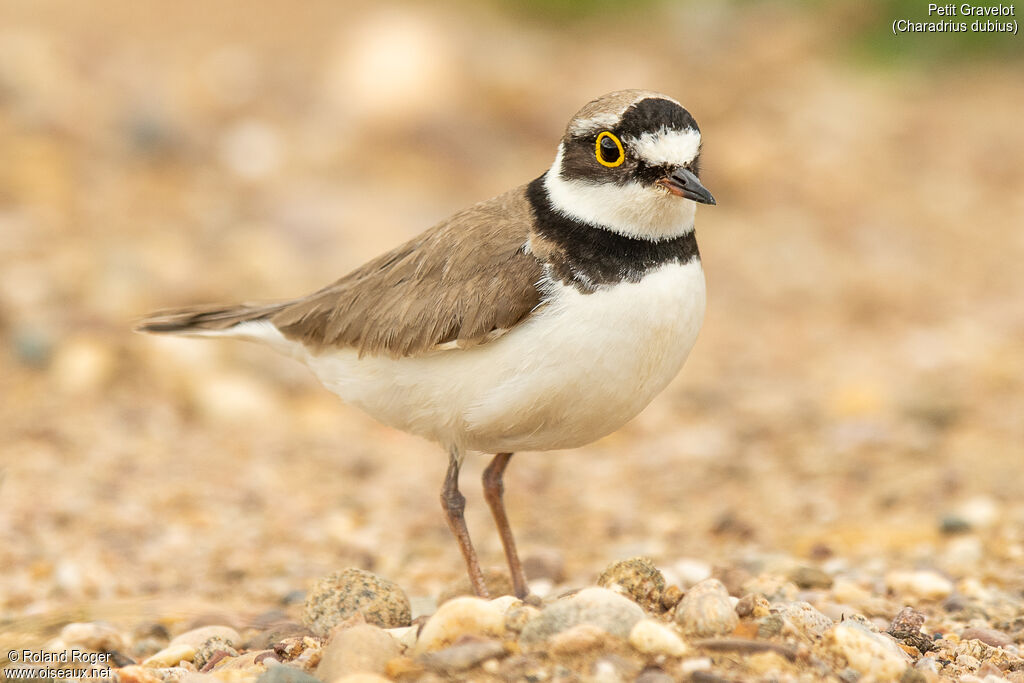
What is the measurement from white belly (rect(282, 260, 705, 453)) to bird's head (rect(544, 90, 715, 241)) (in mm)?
203

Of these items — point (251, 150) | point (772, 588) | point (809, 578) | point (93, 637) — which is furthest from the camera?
point (251, 150)

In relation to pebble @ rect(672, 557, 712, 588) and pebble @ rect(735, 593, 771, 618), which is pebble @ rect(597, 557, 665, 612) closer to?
pebble @ rect(735, 593, 771, 618)

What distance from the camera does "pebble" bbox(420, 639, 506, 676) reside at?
3.34 meters

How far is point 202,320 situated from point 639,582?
8.43ft

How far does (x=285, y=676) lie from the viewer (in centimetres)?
336

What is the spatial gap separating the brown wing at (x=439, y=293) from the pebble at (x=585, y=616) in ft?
3.54

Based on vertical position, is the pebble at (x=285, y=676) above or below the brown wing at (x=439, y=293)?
below

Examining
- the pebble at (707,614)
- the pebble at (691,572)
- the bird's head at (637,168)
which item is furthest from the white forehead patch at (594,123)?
the pebble at (691,572)

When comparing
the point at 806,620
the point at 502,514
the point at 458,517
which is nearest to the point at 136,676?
the point at 458,517

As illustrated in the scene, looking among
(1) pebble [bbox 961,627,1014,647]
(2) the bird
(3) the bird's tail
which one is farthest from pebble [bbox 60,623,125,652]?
(1) pebble [bbox 961,627,1014,647]

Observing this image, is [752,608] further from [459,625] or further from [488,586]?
[488,586]

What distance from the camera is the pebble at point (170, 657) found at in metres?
4.09

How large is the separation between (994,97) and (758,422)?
25.7 ft

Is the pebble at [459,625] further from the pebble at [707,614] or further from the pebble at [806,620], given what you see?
the pebble at [806,620]
